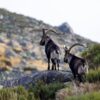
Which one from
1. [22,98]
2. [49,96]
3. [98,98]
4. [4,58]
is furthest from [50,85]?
[4,58]

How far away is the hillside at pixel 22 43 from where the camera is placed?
3605 cm

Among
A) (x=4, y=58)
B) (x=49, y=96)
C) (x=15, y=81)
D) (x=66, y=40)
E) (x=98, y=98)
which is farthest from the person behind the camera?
(x=66, y=40)

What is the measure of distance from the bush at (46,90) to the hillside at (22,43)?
1215cm

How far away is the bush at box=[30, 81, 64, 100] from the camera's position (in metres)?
19.9

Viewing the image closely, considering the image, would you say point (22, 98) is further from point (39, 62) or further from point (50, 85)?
point (39, 62)

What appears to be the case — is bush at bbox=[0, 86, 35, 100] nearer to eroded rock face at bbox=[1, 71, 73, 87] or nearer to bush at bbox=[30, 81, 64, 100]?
bush at bbox=[30, 81, 64, 100]

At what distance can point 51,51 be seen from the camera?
23.2 m

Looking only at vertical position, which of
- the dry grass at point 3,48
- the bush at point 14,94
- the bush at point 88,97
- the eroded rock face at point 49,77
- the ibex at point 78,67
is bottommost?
the bush at point 14,94

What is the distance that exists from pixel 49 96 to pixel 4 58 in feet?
53.6

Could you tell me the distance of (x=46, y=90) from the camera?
20.1 metres

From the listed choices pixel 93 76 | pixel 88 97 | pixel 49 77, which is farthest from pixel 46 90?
pixel 88 97

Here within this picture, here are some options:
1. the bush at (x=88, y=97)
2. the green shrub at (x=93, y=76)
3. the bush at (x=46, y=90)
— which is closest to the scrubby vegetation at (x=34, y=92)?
the bush at (x=46, y=90)

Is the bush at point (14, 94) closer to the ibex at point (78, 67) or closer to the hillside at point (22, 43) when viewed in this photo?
the ibex at point (78, 67)

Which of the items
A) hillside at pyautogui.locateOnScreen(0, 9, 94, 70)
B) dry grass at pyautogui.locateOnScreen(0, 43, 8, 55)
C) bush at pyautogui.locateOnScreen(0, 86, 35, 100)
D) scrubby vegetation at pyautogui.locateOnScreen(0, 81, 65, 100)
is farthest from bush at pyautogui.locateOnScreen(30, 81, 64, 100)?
dry grass at pyautogui.locateOnScreen(0, 43, 8, 55)
